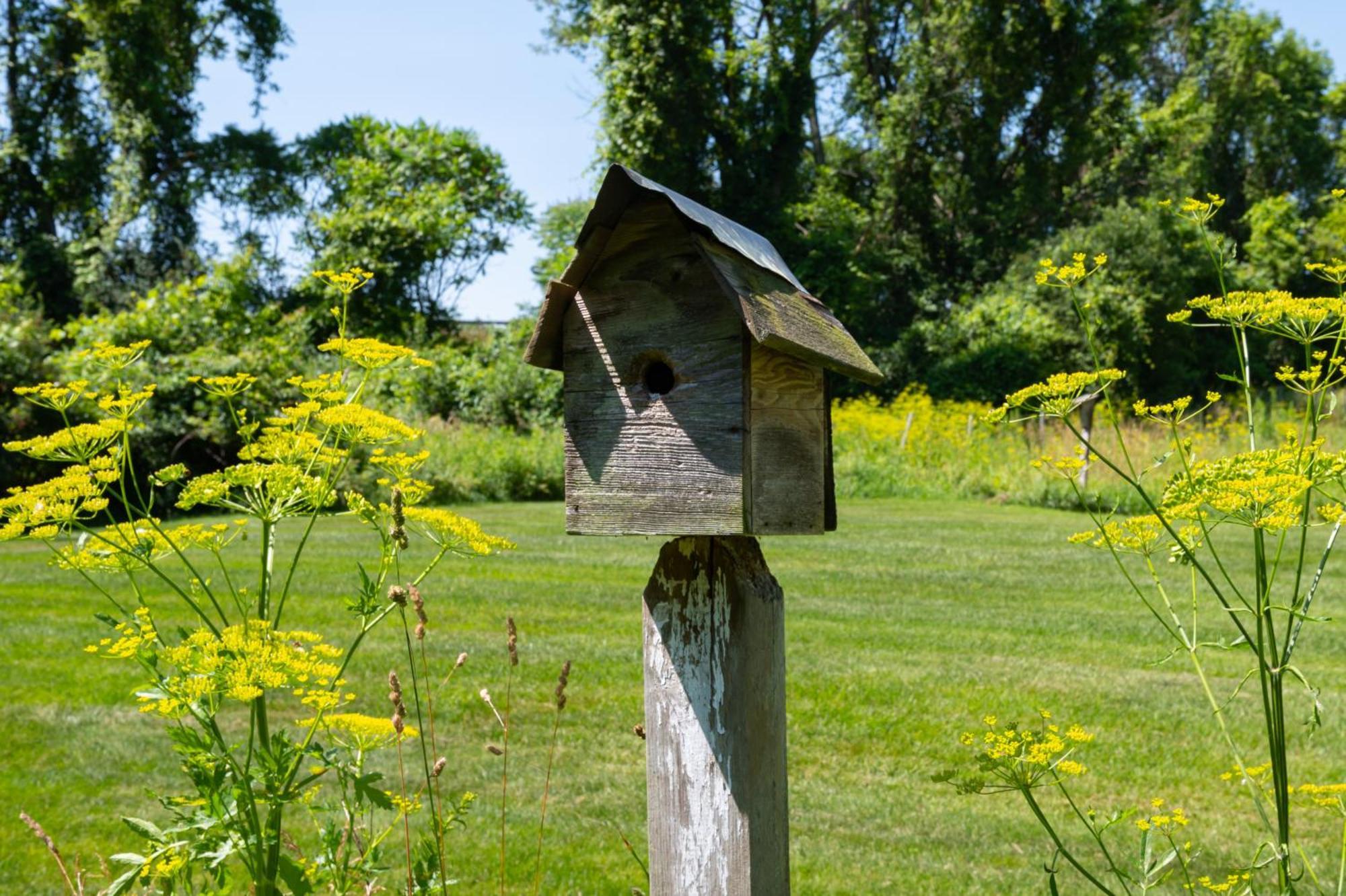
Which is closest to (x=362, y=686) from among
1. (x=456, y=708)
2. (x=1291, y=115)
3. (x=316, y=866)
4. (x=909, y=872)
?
(x=456, y=708)

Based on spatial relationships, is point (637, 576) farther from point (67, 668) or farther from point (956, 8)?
point (956, 8)

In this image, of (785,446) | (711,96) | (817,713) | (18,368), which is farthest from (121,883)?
(711,96)

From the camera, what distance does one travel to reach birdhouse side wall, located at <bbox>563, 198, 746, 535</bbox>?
94.3 inches

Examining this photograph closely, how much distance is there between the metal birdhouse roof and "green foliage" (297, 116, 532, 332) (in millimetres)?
18771

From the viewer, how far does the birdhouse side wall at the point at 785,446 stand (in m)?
2.41

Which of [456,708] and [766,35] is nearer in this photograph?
[456,708]

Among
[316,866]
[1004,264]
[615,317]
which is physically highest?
[1004,264]

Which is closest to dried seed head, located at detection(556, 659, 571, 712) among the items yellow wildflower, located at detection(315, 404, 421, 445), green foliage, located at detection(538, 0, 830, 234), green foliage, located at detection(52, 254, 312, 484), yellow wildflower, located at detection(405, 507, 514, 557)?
yellow wildflower, located at detection(405, 507, 514, 557)

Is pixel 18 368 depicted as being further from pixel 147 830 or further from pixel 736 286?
pixel 736 286

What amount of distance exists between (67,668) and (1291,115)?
3362 cm

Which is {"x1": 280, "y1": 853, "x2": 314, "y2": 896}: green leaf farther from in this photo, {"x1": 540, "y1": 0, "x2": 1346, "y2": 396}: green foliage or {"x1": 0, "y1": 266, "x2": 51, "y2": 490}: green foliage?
{"x1": 540, "y1": 0, "x2": 1346, "y2": 396}: green foliage

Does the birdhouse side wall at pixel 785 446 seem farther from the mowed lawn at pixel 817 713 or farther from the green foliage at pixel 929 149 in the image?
the green foliage at pixel 929 149

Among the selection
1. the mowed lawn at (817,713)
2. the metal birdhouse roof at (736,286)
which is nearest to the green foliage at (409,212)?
the mowed lawn at (817,713)

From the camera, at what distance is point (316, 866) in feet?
7.23
